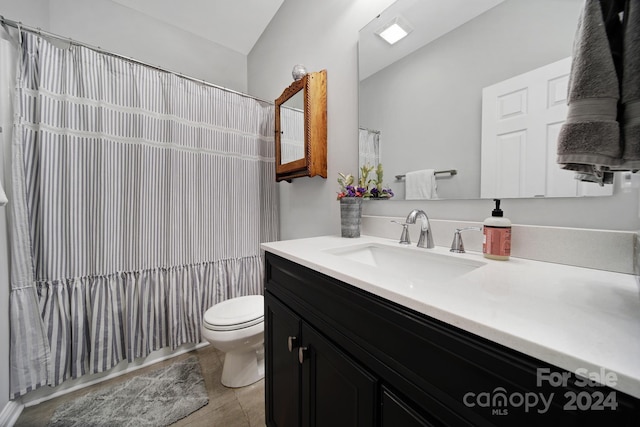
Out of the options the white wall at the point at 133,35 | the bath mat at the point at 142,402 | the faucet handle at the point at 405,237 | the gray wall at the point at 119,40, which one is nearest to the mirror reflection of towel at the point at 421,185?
the faucet handle at the point at 405,237

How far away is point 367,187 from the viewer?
124 cm

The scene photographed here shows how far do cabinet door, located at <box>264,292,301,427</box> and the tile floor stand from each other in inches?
9.9

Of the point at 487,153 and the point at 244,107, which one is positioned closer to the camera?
the point at 487,153

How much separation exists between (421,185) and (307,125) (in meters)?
0.77

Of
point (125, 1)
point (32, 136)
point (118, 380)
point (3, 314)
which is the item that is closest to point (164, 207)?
point (32, 136)

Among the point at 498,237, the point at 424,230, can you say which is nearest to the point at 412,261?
the point at 424,230

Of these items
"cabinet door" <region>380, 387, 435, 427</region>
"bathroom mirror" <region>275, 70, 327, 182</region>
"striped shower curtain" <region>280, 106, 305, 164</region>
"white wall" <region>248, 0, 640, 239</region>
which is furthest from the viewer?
"striped shower curtain" <region>280, 106, 305, 164</region>

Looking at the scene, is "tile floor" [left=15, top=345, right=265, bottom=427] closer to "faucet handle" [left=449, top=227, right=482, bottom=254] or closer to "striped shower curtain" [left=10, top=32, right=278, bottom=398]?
"striped shower curtain" [left=10, top=32, right=278, bottom=398]

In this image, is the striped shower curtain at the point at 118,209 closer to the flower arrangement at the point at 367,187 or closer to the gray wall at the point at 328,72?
the gray wall at the point at 328,72

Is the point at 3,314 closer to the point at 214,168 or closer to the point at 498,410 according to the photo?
the point at 214,168

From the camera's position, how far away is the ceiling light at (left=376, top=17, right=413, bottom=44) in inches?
41.3

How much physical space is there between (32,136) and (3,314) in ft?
2.85

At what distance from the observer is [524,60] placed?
74 centimetres

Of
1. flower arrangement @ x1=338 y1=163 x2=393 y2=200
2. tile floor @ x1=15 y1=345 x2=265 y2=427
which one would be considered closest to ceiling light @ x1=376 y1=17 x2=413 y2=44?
flower arrangement @ x1=338 y1=163 x2=393 y2=200
